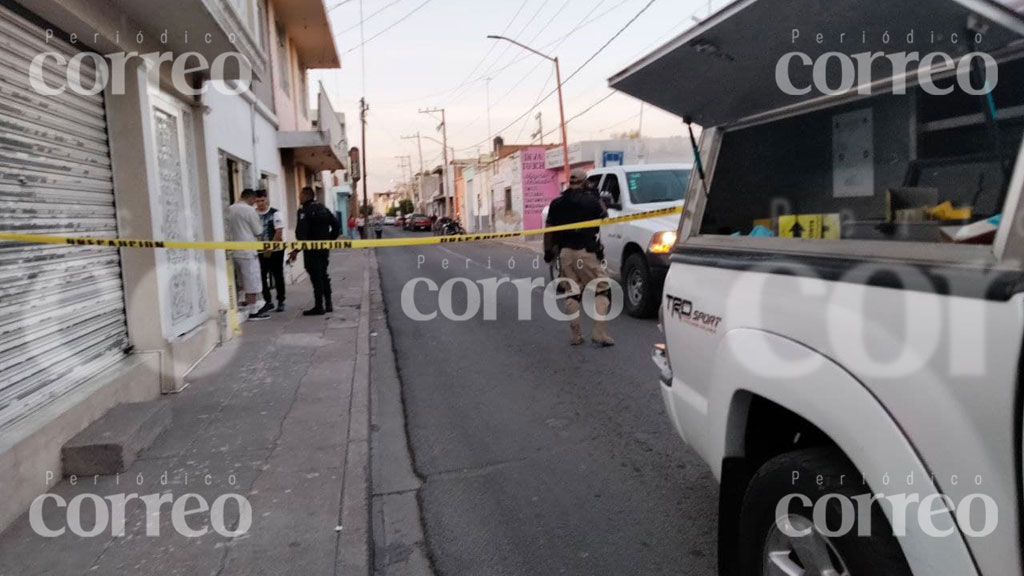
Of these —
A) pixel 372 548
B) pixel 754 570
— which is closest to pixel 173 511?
pixel 372 548

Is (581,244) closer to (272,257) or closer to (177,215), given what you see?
(177,215)

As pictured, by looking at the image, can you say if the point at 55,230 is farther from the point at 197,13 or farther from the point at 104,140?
the point at 197,13

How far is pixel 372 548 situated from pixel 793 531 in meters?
2.22

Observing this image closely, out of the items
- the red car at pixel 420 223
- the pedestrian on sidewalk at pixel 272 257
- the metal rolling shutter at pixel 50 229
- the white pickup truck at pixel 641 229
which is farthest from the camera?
the red car at pixel 420 223

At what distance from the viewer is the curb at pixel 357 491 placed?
3.48m

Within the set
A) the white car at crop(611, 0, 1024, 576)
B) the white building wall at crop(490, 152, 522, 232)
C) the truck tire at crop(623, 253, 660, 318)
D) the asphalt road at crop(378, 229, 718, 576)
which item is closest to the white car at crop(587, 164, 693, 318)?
the truck tire at crop(623, 253, 660, 318)

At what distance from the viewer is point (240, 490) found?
13.9ft

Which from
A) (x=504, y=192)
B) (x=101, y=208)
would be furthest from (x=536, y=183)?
(x=101, y=208)

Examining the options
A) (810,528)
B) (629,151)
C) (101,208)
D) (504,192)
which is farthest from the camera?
(504,192)

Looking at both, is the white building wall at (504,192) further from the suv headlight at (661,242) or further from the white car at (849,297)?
the white car at (849,297)

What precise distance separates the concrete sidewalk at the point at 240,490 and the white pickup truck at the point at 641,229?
12.3ft

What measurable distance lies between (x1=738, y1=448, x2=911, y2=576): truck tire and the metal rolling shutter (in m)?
4.02

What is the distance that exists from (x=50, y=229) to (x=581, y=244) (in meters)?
4.78

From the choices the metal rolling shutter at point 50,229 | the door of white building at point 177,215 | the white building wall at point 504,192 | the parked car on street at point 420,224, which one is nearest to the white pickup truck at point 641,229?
the door of white building at point 177,215
